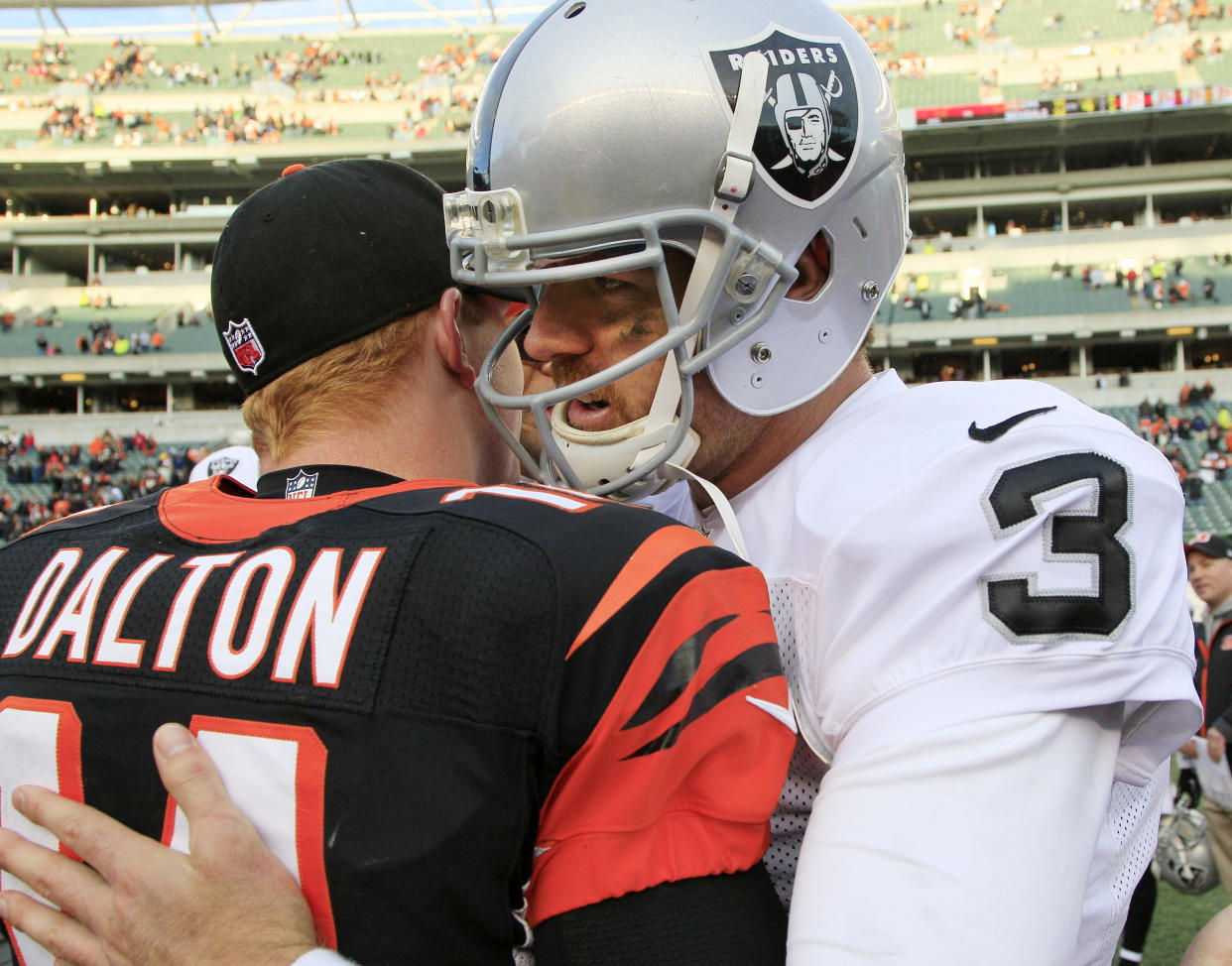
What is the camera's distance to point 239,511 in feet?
4.77

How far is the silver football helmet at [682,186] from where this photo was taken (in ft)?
5.34

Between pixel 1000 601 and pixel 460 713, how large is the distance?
61 cm

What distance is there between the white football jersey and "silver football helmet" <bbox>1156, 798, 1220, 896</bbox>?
175 inches

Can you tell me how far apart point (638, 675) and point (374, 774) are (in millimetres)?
305

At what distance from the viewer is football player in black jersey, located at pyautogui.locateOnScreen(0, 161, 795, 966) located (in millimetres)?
1176

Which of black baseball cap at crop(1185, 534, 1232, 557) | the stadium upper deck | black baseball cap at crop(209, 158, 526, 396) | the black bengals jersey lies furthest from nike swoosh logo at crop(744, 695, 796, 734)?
the stadium upper deck

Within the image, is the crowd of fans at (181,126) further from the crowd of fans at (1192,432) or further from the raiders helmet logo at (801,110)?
the raiders helmet logo at (801,110)

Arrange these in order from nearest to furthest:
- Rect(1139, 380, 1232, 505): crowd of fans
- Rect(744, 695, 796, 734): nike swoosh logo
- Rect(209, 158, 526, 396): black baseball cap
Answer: Rect(744, 695, 796, 734): nike swoosh logo, Rect(209, 158, 526, 396): black baseball cap, Rect(1139, 380, 1232, 505): crowd of fans

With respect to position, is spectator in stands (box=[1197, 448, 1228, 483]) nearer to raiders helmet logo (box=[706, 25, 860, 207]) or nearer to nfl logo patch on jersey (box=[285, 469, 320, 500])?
raiders helmet logo (box=[706, 25, 860, 207])

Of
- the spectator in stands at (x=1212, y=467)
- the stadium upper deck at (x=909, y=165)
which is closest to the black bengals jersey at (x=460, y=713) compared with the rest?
the spectator in stands at (x=1212, y=467)

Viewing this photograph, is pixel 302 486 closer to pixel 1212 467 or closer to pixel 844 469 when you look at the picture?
pixel 844 469

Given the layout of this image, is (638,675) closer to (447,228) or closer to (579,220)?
(579,220)

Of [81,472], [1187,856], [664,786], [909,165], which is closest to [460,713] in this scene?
[664,786]

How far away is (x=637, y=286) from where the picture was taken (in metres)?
1.67
